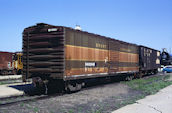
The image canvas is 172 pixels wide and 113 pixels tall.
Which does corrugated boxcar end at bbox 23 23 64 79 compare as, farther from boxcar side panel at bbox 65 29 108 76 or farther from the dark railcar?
the dark railcar

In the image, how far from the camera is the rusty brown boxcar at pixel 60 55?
9.98 meters

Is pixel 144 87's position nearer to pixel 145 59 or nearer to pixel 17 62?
pixel 145 59

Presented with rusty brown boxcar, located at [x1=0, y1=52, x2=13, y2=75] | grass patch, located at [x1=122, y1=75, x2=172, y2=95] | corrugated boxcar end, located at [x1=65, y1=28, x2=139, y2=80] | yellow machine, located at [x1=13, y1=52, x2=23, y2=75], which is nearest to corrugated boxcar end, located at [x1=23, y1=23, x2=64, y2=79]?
corrugated boxcar end, located at [x1=65, y1=28, x2=139, y2=80]

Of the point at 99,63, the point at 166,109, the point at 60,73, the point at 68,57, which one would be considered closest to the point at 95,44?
the point at 99,63

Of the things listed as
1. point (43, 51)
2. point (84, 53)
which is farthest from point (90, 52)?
point (43, 51)

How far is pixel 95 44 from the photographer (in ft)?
41.9

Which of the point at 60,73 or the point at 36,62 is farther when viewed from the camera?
the point at 36,62

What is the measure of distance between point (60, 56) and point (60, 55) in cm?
6

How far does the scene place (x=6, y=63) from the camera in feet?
83.8

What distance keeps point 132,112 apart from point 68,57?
4996 millimetres

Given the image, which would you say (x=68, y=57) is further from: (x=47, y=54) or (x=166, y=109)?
(x=166, y=109)

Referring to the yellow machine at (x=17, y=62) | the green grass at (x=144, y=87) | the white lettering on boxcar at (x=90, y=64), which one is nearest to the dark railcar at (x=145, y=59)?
the green grass at (x=144, y=87)

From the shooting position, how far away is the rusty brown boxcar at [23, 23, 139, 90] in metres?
9.98

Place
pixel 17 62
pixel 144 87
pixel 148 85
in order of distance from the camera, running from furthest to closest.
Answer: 1. pixel 17 62
2. pixel 148 85
3. pixel 144 87
